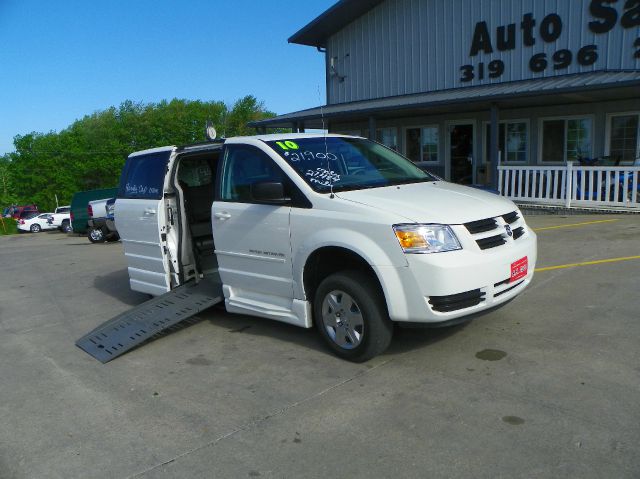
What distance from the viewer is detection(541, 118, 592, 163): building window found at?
47.4 feet

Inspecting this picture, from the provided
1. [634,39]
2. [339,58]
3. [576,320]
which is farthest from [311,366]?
[339,58]

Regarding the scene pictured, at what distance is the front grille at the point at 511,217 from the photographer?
14.3 ft

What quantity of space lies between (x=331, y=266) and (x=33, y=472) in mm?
2549

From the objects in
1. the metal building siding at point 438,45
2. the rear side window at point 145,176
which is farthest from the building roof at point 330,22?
the rear side window at point 145,176

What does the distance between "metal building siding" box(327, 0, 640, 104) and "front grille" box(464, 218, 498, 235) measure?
11641 millimetres

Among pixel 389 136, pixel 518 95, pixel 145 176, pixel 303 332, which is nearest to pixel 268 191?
pixel 303 332

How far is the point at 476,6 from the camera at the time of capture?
15.8m

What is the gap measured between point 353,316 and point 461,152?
46.9 ft

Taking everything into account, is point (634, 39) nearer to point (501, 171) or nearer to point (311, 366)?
point (501, 171)

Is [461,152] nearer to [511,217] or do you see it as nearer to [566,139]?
[566,139]

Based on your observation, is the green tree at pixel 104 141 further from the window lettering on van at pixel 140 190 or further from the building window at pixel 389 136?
the window lettering on van at pixel 140 190

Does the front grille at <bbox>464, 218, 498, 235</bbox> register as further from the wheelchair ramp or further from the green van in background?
the green van in background

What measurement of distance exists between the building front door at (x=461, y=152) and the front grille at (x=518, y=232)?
43.0 ft

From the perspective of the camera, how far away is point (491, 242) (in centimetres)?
408
